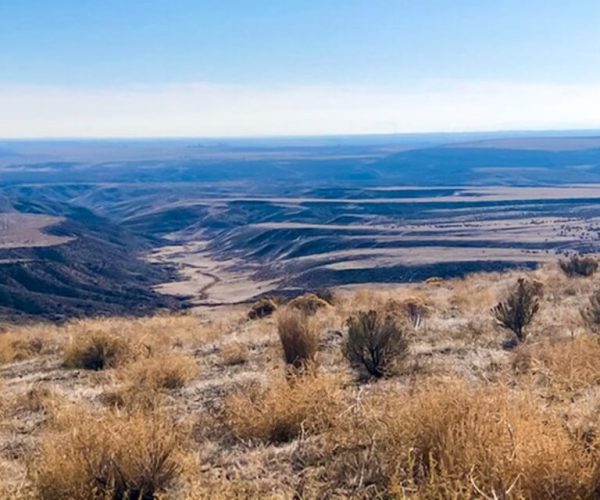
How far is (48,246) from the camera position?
8594cm

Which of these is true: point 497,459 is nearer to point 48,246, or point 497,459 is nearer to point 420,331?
point 420,331

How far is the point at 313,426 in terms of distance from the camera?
5.75m

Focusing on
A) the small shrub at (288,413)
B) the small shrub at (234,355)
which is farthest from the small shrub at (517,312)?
the small shrub at (288,413)

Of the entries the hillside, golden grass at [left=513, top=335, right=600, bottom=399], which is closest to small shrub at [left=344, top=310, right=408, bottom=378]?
golden grass at [left=513, top=335, right=600, bottom=399]

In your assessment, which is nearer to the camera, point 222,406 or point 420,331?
point 222,406

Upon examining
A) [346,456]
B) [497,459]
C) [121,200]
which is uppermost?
[497,459]

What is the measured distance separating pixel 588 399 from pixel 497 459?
210 centimetres

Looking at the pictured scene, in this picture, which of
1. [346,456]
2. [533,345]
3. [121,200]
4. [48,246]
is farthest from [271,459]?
[121,200]

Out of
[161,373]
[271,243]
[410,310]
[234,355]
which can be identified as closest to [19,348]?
[234,355]

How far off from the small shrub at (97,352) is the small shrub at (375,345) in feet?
13.3

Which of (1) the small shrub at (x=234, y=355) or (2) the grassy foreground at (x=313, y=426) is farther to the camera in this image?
(1) the small shrub at (x=234, y=355)

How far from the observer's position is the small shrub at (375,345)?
8.48 m

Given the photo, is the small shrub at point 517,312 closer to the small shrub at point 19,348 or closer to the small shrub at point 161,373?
the small shrub at point 161,373

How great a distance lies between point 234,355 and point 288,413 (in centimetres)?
447
